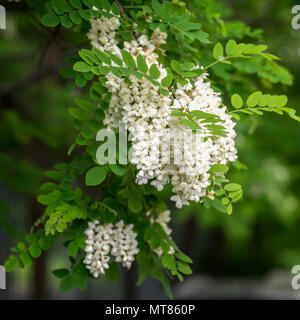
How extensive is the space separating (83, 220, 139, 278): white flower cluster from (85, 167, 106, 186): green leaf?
0.69 ft

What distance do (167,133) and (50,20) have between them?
0.73 meters

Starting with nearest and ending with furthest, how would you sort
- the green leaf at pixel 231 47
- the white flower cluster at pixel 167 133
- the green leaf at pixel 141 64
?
the white flower cluster at pixel 167 133 → the green leaf at pixel 141 64 → the green leaf at pixel 231 47

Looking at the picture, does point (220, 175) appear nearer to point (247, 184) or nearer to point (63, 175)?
point (63, 175)

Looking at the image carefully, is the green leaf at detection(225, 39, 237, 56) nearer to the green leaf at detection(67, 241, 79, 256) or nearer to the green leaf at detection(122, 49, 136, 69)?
the green leaf at detection(122, 49, 136, 69)

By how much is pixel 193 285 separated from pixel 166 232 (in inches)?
280

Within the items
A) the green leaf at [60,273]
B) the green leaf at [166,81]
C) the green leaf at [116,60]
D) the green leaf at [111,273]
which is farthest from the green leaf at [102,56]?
the green leaf at [60,273]

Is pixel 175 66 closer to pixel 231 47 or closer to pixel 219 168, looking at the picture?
pixel 231 47

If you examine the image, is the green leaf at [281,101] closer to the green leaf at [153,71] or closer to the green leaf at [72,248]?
the green leaf at [153,71]

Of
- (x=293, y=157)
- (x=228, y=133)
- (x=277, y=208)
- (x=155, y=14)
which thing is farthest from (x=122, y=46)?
(x=293, y=157)

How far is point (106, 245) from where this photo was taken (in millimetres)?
1613

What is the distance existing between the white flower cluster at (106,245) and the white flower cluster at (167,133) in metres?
0.34

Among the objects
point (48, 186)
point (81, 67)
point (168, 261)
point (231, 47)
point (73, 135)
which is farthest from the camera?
point (73, 135)

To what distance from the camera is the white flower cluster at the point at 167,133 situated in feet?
4.51

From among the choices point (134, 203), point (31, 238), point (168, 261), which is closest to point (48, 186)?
point (31, 238)
